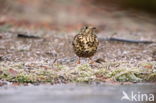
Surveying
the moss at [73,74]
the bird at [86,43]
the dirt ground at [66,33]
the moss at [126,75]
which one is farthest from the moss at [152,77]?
the bird at [86,43]

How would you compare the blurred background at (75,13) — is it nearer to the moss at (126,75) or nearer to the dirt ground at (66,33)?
the dirt ground at (66,33)

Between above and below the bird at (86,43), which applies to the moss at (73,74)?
below

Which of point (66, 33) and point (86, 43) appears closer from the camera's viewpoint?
point (86, 43)

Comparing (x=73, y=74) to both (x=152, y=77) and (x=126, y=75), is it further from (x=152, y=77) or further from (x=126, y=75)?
(x=152, y=77)

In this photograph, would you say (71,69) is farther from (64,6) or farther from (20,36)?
(64,6)

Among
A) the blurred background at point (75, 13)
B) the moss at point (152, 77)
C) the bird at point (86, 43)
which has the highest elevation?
the blurred background at point (75, 13)

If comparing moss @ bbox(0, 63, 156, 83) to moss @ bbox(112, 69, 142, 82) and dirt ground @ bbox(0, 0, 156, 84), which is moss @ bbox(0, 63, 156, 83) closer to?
moss @ bbox(112, 69, 142, 82)

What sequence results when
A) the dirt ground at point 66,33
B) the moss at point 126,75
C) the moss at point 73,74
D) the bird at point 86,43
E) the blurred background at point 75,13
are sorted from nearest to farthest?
the moss at point 73,74 < the moss at point 126,75 < the bird at point 86,43 < the dirt ground at point 66,33 < the blurred background at point 75,13

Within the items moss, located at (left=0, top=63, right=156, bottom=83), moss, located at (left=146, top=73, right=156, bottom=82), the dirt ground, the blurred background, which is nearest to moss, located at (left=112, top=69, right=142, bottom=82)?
moss, located at (left=0, top=63, right=156, bottom=83)

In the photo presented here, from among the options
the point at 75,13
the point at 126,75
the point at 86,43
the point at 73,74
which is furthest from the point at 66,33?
the point at 126,75
